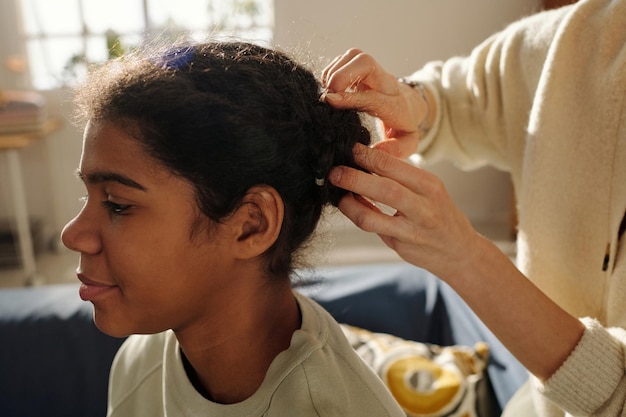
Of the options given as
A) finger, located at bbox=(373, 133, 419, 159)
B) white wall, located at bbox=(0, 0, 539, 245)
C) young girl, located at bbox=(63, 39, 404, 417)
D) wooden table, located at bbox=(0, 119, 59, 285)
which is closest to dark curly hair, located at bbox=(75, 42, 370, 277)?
young girl, located at bbox=(63, 39, 404, 417)

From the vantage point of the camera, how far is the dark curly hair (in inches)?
29.5

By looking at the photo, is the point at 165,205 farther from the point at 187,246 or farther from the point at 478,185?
the point at 478,185

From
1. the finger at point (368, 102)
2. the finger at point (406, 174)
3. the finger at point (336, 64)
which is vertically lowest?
the finger at point (406, 174)

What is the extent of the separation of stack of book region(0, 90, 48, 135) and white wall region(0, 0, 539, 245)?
34cm

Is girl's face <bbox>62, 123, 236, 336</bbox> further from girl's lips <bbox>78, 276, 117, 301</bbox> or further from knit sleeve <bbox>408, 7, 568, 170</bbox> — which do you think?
knit sleeve <bbox>408, 7, 568, 170</bbox>

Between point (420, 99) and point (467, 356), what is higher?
point (420, 99)

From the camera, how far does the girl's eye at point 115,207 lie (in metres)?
0.77

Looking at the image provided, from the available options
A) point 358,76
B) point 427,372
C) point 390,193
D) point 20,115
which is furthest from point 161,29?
point 390,193

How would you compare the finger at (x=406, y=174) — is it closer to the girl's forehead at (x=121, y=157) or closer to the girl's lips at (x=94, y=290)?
the girl's forehead at (x=121, y=157)

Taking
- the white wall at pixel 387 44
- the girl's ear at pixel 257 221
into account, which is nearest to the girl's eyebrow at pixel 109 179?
the girl's ear at pixel 257 221

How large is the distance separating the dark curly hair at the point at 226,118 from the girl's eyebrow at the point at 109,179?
41 millimetres

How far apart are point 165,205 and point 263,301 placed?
0.22m

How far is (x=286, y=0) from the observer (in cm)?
323

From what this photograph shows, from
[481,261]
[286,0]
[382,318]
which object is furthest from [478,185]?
[481,261]
